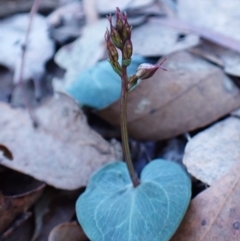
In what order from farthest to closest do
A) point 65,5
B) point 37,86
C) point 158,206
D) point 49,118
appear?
point 65,5
point 37,86
point 49,118
point 158,206

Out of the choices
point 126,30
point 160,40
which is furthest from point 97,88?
point 126,30

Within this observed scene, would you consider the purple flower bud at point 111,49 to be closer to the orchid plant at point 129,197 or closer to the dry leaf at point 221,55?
the orchid plant at point 129,197

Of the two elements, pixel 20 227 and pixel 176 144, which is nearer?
pixel 20 227

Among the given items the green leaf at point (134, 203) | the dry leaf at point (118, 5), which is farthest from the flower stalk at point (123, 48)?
the dry leaf at point (118, 5)

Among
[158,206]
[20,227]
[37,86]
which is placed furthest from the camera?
[37,86]

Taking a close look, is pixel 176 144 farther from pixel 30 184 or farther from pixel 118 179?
pixel 30 184

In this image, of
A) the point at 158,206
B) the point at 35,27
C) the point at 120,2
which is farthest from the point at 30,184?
the point at 120,2

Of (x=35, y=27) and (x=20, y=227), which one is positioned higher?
(x=35, y=27)
